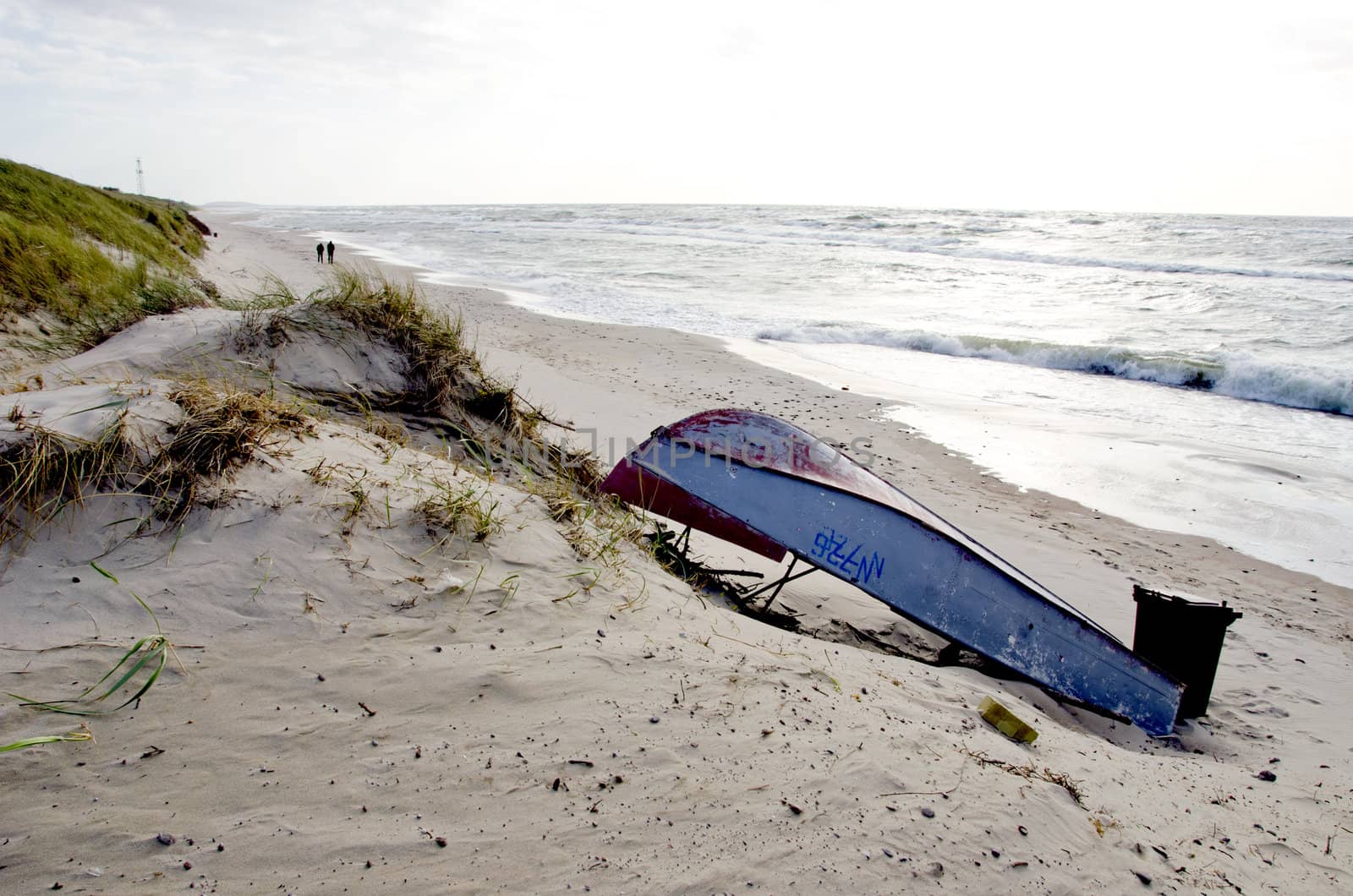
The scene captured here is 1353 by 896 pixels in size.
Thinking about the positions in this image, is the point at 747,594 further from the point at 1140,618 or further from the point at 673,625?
the point at 1140,618

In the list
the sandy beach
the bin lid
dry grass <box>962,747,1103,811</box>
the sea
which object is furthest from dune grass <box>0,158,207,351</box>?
the sea

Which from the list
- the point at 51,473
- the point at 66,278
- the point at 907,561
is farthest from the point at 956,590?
the point at 66,278

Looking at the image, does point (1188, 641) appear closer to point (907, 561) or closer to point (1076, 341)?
point (907, 561)

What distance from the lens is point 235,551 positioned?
2684 millimetres

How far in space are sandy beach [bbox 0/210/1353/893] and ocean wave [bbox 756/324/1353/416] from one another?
8.66 meters

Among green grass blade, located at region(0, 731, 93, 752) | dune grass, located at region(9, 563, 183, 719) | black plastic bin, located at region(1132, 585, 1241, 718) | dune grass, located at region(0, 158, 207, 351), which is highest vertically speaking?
dune grass, located at region(0, 158, 207, 351)

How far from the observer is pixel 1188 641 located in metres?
3.82

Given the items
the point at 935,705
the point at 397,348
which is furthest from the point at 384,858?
the point at 397,348

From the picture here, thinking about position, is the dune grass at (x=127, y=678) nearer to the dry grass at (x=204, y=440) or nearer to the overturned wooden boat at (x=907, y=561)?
the dry grass at (x=204, y=440)

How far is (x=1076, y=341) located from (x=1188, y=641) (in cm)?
1155

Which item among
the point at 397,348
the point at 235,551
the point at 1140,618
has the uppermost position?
the point at 397,348

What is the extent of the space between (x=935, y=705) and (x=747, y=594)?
4.36 ft

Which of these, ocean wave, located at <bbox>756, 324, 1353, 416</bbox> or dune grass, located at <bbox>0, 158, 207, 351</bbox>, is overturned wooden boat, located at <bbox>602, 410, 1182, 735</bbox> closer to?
dune grass, located at <bbox>0, 158, 207, 351</bbox>

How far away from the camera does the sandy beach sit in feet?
5.99
